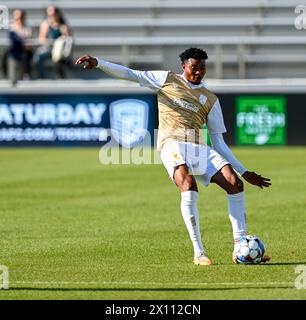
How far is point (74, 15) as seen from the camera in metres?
29.5

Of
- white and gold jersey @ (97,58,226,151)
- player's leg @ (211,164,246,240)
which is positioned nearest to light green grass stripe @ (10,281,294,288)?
player's leg @ (211,164,246,240)

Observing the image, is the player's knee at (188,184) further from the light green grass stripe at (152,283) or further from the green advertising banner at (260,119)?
the green advertising banner at (260,119)

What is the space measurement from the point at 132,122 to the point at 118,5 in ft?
21.7

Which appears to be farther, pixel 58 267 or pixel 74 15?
pixel 74 15

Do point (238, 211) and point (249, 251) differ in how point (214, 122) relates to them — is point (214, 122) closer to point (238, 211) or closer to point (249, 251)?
point (238, 211)

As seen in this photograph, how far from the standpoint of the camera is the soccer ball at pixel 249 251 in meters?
9.61

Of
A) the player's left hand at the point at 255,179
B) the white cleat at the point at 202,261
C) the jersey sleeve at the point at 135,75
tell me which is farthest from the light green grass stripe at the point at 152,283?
the jersey sleeve at the point at 135,75

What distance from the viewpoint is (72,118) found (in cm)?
2423

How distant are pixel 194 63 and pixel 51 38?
16044mm

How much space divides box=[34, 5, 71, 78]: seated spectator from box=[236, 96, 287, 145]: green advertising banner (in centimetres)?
490
